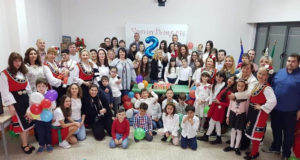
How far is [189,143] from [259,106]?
1134 mm

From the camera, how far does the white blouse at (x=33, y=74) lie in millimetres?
2910

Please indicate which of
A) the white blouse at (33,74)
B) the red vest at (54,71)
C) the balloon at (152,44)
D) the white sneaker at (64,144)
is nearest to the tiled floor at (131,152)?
the white sneaker at (64,144)

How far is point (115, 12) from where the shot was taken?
20.4ft

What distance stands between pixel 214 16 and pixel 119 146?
497 cm

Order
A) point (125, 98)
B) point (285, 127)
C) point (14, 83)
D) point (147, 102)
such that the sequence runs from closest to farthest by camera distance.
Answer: point (14, 83)
point (285, 127)
point (147, 102)
point (125, 98)

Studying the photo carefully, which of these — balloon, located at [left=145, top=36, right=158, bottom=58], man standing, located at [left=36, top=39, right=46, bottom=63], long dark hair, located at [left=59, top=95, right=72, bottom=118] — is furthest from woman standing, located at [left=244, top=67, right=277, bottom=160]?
balloon, located at [left=145, top=36, right=158, bottom=58]

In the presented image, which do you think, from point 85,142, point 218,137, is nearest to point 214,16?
point 218,137

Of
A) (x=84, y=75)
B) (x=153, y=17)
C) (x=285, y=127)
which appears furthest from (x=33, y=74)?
(x=153, y=17)

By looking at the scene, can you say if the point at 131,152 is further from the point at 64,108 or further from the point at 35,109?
the point at 35,109

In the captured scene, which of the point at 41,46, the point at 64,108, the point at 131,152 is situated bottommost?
the point at 131,152

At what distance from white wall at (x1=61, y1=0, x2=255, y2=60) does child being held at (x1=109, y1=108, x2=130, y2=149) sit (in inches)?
150

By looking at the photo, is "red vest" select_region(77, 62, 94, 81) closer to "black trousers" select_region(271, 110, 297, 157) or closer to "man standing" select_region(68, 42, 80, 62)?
"man standing" select_region(68, 42, 80, 62)

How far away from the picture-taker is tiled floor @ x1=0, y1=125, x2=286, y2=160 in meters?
2.83

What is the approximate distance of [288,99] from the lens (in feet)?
8.55
